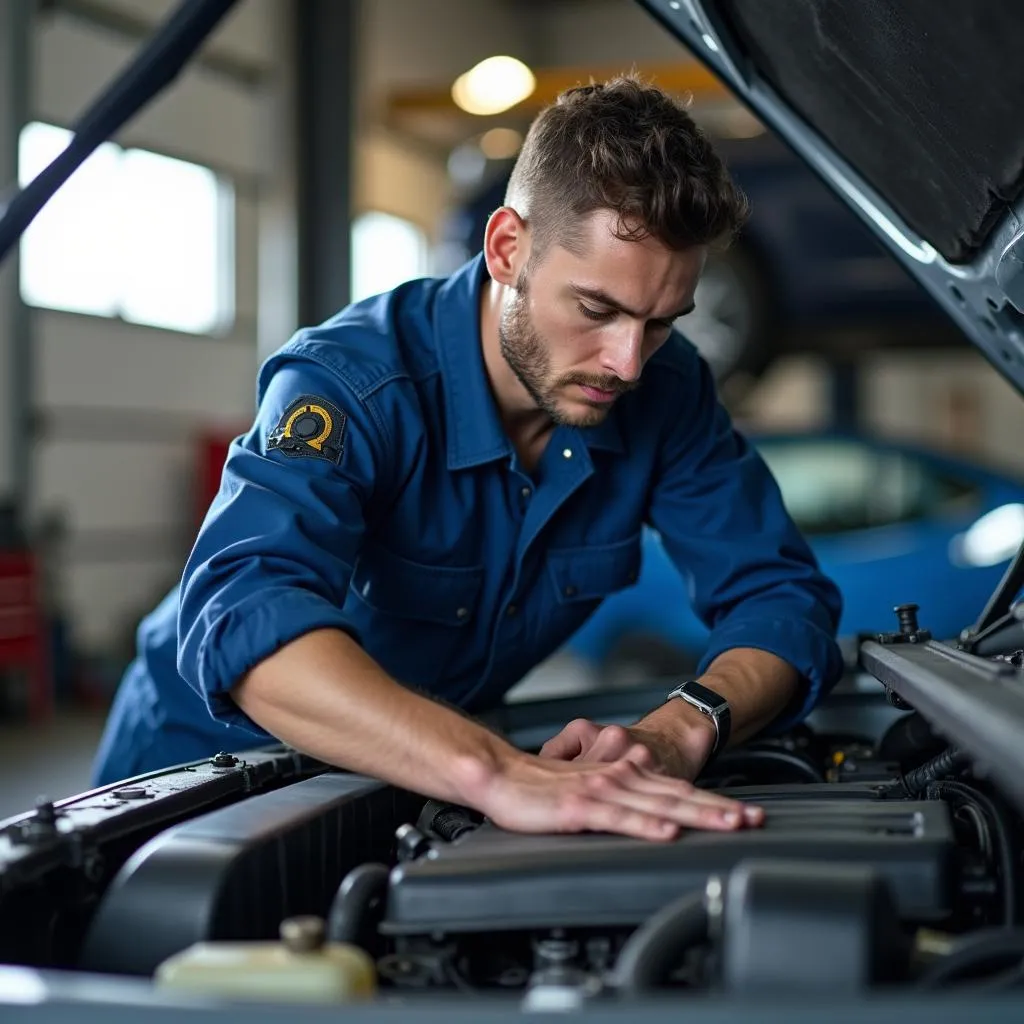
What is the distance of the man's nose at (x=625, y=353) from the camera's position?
1.39 metres

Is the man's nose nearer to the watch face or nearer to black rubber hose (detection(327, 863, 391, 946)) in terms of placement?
the watch face

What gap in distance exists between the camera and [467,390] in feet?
5.10

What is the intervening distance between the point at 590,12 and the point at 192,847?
11617 mm

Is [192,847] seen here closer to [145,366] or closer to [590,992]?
[590,992]

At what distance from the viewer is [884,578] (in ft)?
15.2

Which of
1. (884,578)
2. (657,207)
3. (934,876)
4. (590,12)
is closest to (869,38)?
(657,207)

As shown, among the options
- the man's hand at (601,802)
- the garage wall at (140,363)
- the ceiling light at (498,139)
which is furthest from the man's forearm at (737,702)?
the ceiling light at (498,139)

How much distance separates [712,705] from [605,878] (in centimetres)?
51

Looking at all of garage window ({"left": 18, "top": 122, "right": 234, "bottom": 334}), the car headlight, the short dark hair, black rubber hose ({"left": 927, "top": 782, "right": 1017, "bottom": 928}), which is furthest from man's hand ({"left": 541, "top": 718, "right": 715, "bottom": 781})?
garage window ({"left": 18, "top": 122, "right": 234, "bottom": 334})

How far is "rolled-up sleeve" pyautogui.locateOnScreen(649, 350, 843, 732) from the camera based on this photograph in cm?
153

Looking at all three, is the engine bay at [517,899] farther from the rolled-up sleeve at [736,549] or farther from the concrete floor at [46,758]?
the concrete floor at [46,758]

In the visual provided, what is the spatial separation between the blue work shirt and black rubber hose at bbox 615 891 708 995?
55 centimetres

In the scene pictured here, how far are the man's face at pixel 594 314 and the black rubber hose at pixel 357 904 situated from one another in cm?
64

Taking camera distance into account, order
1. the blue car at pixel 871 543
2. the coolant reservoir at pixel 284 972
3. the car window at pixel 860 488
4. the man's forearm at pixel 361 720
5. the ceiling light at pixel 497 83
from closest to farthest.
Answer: the coolant reservoir at pixel 284 972 → the man's forearm at pixel 361 720 → the blue car at pixel 871 543 → the car window at pixel 860 488 → the ceiling light at pixel 497 83
